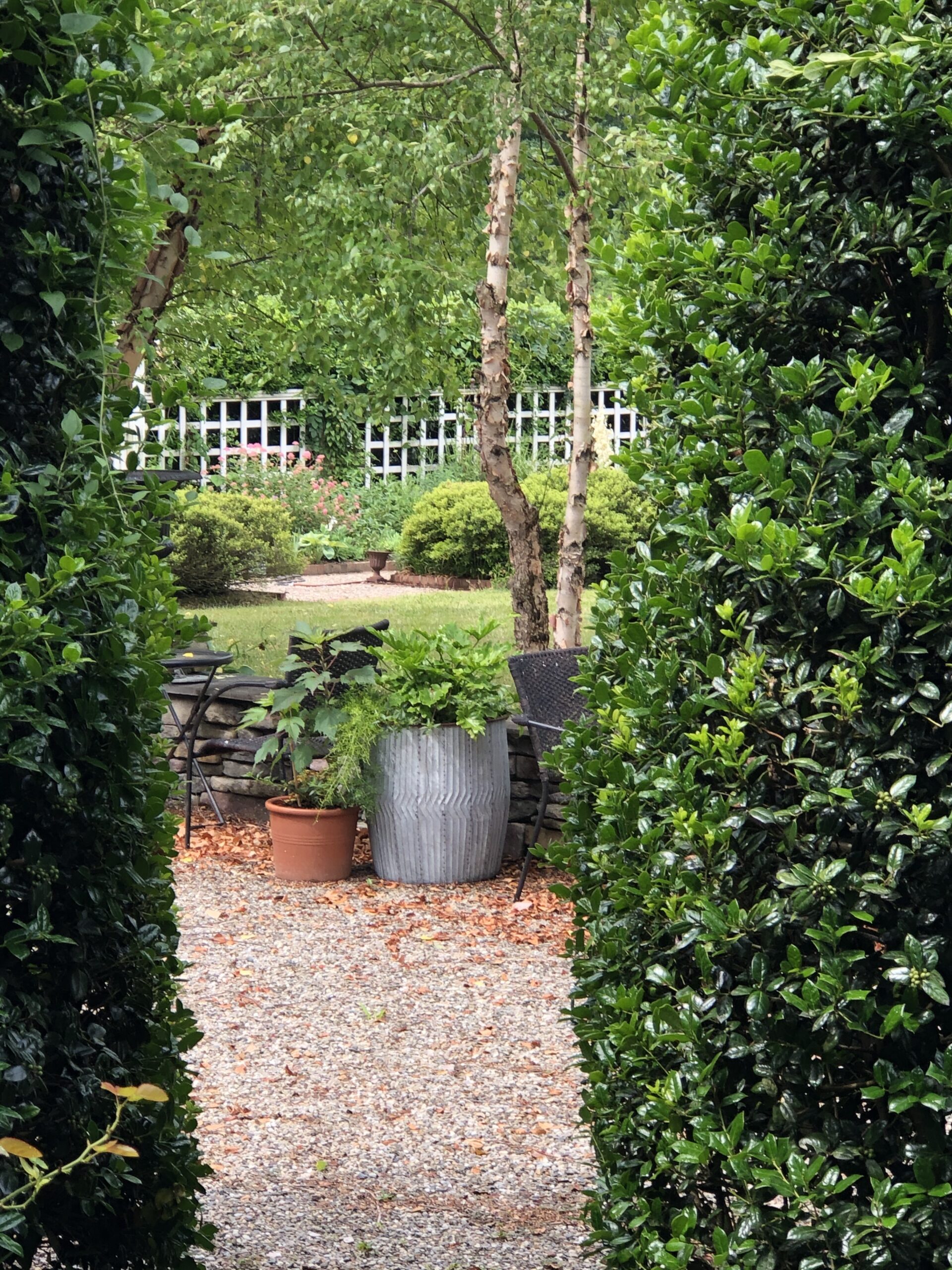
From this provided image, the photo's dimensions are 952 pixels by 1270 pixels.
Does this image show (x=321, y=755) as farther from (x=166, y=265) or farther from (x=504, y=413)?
(x=166, y=265)

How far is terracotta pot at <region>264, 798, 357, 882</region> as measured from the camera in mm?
5949

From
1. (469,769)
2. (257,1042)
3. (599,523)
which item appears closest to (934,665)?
(257,1042)

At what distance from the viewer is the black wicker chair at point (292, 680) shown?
20.3 feet

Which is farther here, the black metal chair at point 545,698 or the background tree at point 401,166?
the background tree at point 401,166

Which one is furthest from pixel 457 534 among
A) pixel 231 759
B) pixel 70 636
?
pixel 70 636

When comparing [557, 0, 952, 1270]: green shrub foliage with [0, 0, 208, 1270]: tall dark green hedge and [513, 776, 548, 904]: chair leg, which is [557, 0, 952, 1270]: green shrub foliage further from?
[513, 776, 548, 904]: chair leg

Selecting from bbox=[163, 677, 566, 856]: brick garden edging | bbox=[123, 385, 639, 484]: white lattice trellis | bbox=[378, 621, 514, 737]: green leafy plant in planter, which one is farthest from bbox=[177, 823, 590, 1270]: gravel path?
bbox=[123, 385, 639, 484]: white lattice trellis

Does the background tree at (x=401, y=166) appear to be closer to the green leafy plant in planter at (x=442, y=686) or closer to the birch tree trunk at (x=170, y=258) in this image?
the birch tree trunk at (x=170, y=258)

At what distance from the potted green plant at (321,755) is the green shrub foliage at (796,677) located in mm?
3813

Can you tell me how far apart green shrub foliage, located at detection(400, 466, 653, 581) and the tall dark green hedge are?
40.0 ft

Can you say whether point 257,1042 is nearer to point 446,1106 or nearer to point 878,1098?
point 446,1106

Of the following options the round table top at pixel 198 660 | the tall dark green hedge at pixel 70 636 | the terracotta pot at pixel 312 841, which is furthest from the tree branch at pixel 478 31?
the tall dark green hedge at pixel 70 636

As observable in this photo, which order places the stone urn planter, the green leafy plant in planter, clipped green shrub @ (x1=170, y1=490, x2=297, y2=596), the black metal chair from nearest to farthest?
the black metal chair
the green leafy plant in planter
clipped green shrub @ (x1=170, y1=490, x2=297, y2=596)
the stone urn planter

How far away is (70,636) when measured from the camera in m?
1.93
